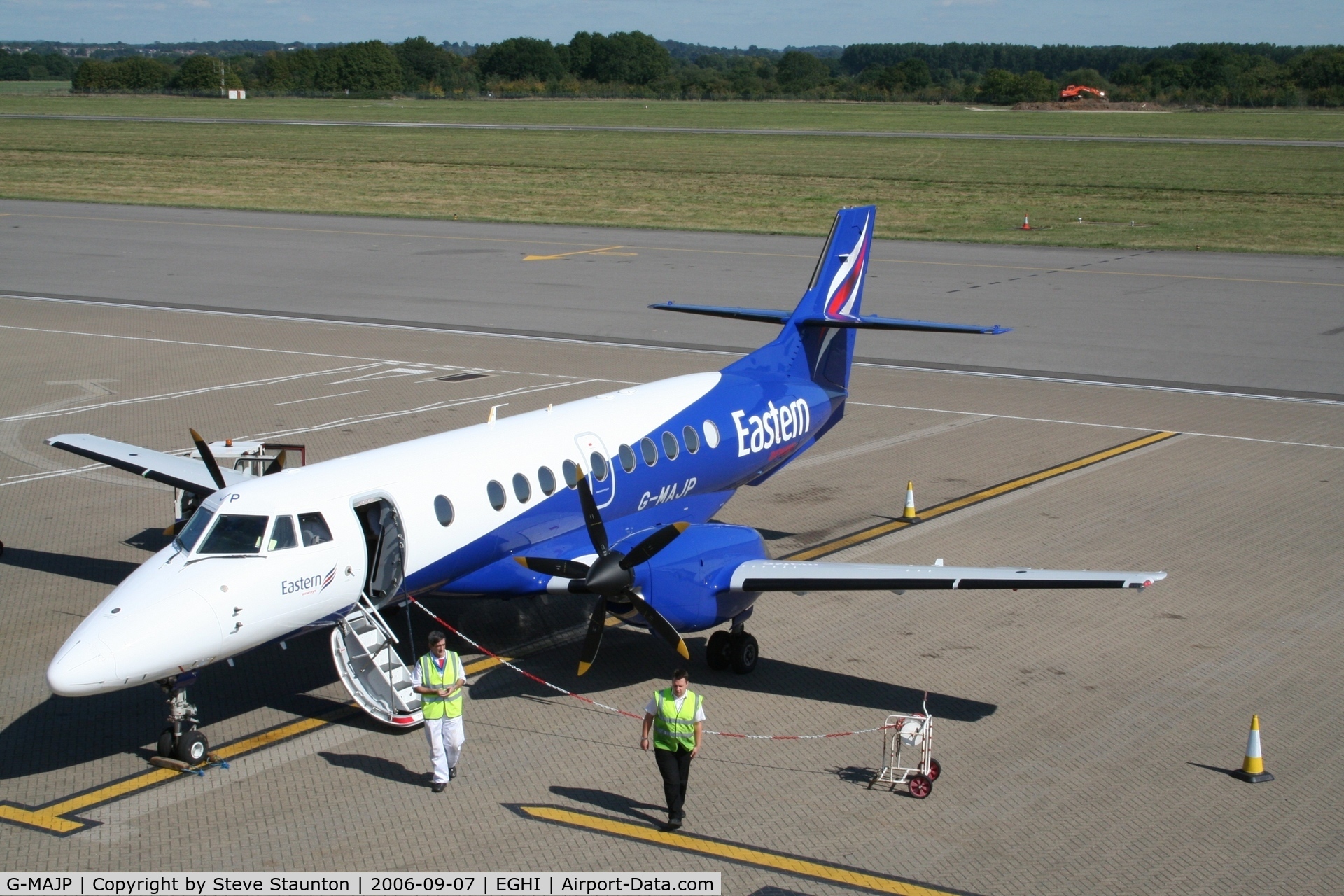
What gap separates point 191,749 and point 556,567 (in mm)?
4473

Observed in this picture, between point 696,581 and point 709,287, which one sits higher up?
point 709,287

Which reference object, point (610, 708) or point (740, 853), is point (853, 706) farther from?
point (740, 853)

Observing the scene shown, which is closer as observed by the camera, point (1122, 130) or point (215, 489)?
point (215, 489)

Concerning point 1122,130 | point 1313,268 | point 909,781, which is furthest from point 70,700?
point 1122,130

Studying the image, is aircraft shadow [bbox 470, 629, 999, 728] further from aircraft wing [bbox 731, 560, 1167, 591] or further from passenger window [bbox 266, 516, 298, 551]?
passenger window [bbox 266, 516, 298, 551]

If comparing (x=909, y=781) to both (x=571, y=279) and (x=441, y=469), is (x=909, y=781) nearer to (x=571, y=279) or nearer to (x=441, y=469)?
(x=441, y=469)

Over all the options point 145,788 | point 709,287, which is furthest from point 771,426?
point 709,287

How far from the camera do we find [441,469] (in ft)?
49.8

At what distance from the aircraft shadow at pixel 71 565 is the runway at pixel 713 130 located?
98.2m

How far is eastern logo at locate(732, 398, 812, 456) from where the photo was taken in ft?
64.3

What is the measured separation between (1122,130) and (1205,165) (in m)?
38.6

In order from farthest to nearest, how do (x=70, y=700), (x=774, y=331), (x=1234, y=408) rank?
1. (x=774, y=331)
2. (x=1234, y=408)
3. (x=70, y=700)

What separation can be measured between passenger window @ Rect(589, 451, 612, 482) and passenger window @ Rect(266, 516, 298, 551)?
4.51 m

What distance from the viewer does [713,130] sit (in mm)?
119875
